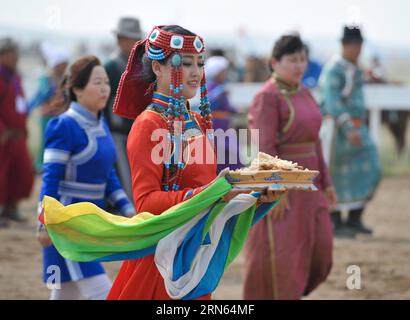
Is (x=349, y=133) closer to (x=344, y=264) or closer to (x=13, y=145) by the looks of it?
(x=344, y=264)

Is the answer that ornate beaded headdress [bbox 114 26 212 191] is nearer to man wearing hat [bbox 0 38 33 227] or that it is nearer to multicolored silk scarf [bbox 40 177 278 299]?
multicolored silk scarf [bbox 40 177 278 299]

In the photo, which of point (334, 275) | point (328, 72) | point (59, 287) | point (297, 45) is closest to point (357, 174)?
point (328, 72)

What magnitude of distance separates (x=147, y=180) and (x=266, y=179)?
1.83 feet

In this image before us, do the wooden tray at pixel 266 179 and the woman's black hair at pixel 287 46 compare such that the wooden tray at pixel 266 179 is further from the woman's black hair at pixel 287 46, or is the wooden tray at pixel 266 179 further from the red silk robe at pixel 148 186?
the woman's black hair at pixel 287 46

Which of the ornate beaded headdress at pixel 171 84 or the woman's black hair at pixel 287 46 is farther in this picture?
the woman's black hair at pixel 287 46

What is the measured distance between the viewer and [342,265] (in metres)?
9.55

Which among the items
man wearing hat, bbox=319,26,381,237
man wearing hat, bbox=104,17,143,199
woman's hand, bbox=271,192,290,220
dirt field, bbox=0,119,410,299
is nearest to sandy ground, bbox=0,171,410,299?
dirt field, bbox=0,119,410,299

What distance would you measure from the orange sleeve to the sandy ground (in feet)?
11.9

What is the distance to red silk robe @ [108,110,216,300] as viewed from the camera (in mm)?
4500

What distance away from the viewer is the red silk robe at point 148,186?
450 cm

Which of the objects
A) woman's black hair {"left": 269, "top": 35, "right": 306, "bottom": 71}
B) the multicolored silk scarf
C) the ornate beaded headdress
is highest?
woman's black hair {"left": 269, "top": 35, "right": 306, "bottom": 71}

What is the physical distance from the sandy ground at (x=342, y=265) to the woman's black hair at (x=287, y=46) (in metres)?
2.20

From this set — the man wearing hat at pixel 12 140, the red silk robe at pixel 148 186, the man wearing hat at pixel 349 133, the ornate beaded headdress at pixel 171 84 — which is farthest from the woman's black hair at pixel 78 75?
the man wearing hat at pixel 12 140

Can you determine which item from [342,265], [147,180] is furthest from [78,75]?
[342,265]
